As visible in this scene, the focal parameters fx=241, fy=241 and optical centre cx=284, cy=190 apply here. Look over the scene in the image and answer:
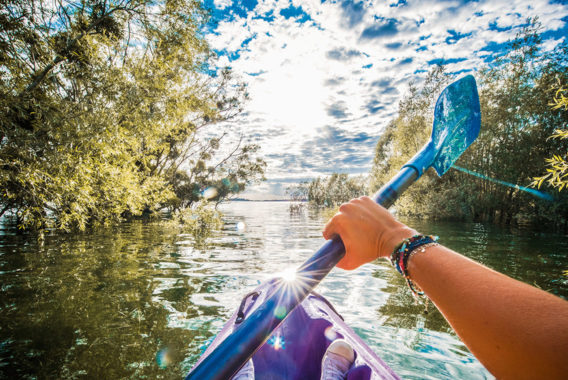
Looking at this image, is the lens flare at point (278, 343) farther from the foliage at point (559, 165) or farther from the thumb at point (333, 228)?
the foliage at point (559, 165)

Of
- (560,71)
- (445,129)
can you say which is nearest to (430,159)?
(445,129)

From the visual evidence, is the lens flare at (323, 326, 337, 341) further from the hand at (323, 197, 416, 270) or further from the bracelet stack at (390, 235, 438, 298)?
the bracelet stack at (390, 235, 438, 298)

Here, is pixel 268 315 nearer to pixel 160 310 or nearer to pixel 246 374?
pixel 246 374

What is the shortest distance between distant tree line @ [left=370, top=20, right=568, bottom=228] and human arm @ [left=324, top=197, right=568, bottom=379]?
20.7 metres

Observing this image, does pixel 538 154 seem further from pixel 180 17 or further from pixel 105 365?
pixel 105 365

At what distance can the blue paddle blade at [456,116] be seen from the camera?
184 cm

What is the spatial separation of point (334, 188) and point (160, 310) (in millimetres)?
81540

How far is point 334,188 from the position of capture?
8350 cm

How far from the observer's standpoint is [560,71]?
17.0 m

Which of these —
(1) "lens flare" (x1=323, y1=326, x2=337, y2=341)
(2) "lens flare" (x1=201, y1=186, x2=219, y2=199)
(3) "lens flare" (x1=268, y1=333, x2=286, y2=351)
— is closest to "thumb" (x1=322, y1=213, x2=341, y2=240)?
(1) "lens flare" (x1=323, y1=326, x2=337, y2=341)

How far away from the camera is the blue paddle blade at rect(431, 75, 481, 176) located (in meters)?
1.84

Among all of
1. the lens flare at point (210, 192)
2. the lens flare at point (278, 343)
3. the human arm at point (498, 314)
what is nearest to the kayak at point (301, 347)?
the lens flare at point (278, 343)

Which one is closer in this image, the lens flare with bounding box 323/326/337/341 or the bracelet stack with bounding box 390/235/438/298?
the bracelet stack with bounding box 390/235/438/298

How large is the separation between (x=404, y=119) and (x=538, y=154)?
40.3 feet
